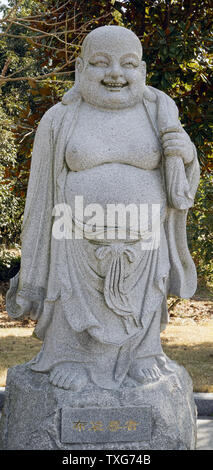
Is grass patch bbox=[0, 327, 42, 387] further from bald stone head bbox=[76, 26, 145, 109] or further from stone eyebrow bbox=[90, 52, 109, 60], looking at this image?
stone eyebrow bbox=[90, 52, 109, 60]

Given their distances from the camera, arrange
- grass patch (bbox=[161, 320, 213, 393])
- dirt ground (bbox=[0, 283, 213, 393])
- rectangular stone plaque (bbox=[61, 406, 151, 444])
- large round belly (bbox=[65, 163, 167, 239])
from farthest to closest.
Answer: dirt ground (bbox=[0, 283, 213, 393]) → grass patch (bbox=[161, 320, 213, 393]) → large round belly (bbox=[65, 163, 167, 239]) → rectangular stone plaque (bbox=[61, 406, 151, 444])

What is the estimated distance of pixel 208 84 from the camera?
215 inches

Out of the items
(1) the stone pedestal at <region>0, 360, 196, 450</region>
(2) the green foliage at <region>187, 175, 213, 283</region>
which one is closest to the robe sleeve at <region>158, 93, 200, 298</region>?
(1) the stone pedestal at <region>0, 360, 196, 450</region>

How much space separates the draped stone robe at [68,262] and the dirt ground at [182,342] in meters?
2.06

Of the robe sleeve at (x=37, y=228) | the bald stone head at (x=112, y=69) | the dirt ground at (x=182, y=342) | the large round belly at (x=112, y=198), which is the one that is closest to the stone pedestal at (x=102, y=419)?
the robe sleeve at (x=37, y=228)

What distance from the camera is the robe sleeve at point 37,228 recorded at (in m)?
3.39

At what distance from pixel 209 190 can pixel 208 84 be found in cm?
123

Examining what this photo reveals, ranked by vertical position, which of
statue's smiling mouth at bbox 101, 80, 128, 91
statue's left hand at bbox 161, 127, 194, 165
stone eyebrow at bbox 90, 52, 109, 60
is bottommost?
statue's left hand at bbox 161, 127, 194, 165

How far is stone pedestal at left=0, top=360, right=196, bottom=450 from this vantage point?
307cm

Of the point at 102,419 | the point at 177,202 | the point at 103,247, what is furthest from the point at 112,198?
the point at 102,419

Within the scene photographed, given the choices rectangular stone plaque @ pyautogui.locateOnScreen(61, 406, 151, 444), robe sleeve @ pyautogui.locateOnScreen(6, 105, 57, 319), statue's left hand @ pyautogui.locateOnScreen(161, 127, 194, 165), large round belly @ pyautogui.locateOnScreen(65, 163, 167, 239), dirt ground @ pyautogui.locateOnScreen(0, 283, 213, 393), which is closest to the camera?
rectangular stone plaque @ pyautogui.locateOnScreen(61, 406, 151, 444)

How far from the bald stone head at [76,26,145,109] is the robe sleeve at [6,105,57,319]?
310 millimetres

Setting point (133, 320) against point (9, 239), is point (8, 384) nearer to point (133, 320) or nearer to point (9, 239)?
point (133, 320)

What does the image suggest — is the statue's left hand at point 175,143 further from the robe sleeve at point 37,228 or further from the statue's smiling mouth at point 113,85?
the robe sleeve at point 37,228
